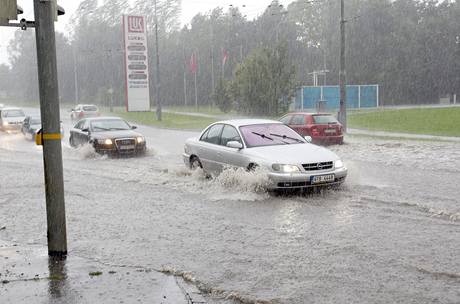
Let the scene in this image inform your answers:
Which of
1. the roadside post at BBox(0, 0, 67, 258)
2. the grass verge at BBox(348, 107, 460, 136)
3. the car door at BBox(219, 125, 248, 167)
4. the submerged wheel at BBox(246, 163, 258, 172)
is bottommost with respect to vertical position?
the grass verge at BBox(348, 107, 460, 136)

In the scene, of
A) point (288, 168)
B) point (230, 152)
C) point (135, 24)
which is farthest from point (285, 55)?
point (288, 168)

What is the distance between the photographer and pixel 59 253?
703 centimetres

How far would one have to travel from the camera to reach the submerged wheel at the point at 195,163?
533 inches

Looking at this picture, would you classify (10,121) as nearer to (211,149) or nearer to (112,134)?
Answer: (112,134)

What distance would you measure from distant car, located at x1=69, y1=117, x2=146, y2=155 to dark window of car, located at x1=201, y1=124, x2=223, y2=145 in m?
6.53

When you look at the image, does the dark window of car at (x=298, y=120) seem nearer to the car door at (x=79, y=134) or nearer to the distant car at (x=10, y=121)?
the car door at (x=79, y=134)

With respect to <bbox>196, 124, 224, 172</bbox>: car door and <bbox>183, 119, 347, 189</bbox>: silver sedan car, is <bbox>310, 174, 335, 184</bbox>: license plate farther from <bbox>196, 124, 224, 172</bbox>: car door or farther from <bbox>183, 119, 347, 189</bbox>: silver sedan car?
<bbox>196, 124, 224, 172</bbox>: car door

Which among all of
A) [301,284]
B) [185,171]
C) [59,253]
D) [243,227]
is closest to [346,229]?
[243,227]

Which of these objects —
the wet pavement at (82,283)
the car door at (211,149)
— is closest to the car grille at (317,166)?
the car door at (211,149)

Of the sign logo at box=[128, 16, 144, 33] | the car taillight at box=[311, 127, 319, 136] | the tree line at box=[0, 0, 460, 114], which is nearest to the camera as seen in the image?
the car taillight at box=[311, 127, 319, 136]

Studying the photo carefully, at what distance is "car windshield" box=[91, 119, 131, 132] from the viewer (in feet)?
66.9

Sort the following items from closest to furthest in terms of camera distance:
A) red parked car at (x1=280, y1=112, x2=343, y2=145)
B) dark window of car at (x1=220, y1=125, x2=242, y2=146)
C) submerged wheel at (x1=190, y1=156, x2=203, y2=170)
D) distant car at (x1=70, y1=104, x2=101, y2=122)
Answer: dark window of car at (x1=220, y1=125, x2=242, y2=146) → submerged wheel at (x1=190, y1=156, x2=203, y2=170) → red parked car at (x1=280, y1=112, x2=343, y2=145) → distant car at (x1=70, y1=104, x2=101, y2=122)

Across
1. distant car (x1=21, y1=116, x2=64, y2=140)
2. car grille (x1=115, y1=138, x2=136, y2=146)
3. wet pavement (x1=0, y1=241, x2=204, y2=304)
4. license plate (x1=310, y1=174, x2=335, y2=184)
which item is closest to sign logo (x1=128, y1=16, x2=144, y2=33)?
distant car (x1=21, y1=116, x2=64, y2=140)

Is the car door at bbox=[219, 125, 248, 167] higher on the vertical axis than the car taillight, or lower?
higher
